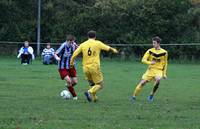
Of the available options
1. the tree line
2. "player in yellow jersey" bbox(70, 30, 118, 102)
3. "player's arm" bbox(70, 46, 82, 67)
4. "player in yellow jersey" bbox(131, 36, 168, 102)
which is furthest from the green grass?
the tree line

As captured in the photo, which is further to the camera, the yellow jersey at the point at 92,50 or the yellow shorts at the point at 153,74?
the yellow shorts at the point at 153,74

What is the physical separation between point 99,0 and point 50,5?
14.5 ft

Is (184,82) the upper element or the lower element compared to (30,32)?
lower

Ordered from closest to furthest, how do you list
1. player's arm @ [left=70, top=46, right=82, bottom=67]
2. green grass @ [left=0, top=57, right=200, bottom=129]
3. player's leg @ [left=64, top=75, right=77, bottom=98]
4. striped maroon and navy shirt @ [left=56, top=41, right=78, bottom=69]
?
1. green grass @ [left=0, top=57, right=200, bottom=129]
2. player's arm @ [left=70, top=46, right=82, bottom=67]
3. player's leg @ [left=64, top=75, right=77, bottom=98]
4. striped maroon and navy shirt @ [left=56, top=41, right=78, bottom=69]

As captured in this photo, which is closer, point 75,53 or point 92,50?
point 92,50

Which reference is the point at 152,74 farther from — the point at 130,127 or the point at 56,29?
the point at 56,29

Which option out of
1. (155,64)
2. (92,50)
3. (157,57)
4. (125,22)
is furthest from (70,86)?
(125,22)

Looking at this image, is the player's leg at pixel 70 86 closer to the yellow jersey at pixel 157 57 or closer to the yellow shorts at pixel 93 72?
the yellow shorts at pixel 93 72

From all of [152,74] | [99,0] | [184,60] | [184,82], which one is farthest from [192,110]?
[99,0]

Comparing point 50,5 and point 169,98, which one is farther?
point 50,5

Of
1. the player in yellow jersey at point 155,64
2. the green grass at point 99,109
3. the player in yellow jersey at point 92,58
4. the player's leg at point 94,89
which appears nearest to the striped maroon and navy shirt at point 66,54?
the green grass at point 99,109

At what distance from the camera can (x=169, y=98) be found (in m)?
17.6

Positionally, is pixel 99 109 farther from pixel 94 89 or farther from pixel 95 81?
pixel 95 81

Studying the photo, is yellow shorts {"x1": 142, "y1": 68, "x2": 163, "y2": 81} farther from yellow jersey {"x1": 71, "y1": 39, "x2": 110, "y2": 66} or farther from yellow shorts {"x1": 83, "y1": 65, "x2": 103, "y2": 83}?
yellow jersey {"x1": 71, "y1": 39, "x2": 110, "y2": 66}
